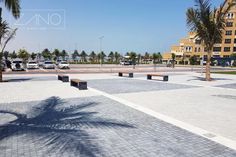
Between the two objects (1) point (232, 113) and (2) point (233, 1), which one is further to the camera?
(2) point (233, 1)

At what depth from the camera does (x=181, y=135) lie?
653 centimetres

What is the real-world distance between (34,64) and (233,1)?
33.5m

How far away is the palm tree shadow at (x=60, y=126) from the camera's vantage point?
18.3 feet

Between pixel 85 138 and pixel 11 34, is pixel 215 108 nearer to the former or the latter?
pixel 85 138

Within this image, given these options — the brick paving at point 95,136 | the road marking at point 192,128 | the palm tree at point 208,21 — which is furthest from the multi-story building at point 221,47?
the brick paving at point 95,136

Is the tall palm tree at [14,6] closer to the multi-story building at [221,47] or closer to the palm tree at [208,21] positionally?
the palm tree at [208,21]

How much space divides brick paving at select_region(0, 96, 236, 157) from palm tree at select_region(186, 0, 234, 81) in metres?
15.5

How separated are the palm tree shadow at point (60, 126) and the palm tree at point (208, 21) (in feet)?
51.9

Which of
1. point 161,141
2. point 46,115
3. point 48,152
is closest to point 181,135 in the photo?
point 161,141

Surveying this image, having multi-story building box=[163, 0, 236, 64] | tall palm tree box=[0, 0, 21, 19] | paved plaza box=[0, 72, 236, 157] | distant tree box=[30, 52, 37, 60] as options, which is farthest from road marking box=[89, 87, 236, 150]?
distant tree box=[30, 52, 37, 60]

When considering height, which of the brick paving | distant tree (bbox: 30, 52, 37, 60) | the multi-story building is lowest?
the brick paving

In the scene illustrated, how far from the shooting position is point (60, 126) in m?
7.17

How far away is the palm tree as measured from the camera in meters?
21.4

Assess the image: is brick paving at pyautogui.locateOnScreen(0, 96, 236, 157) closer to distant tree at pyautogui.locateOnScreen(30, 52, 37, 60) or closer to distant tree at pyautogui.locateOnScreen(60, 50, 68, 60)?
distant tree at pyautogui.locateOnScreen(60, 50, 68, 60)
